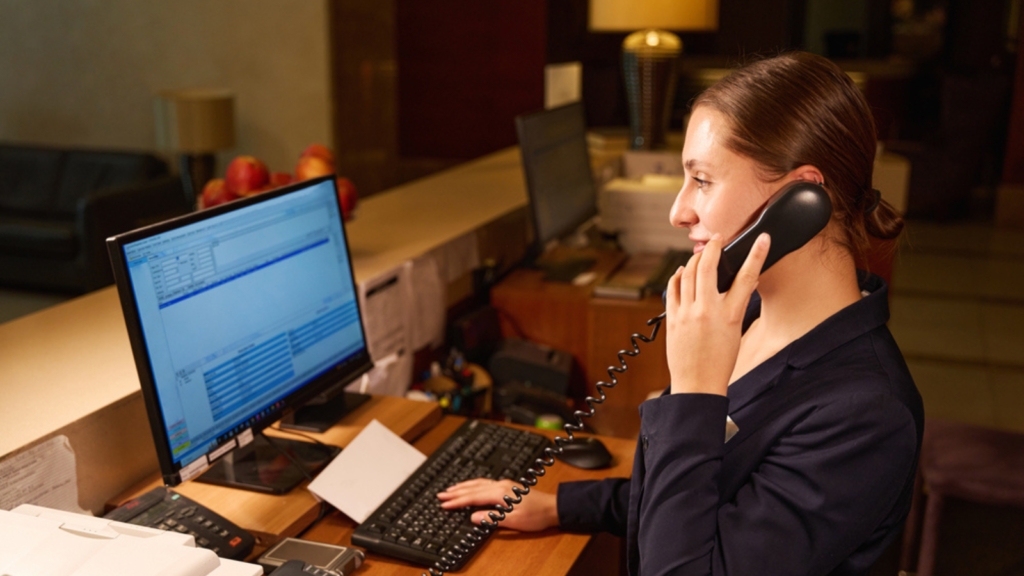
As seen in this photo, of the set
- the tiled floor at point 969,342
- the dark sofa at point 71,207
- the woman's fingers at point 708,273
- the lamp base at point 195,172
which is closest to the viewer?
the woman's fingers at point 708,273

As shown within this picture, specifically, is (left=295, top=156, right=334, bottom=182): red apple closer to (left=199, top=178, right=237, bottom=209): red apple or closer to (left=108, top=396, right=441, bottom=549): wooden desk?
(left=199, top=178, right=237, bottom=209): red apple

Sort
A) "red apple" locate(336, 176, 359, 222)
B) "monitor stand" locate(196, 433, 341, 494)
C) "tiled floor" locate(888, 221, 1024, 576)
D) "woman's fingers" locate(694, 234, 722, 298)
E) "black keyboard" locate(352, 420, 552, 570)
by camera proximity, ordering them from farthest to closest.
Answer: "tiled floor" locate(888, 221, 1024, 576) < "red apple" locate(336, 176, 359, 222) < "monitor stand" locate(196, 433, 341, 494) < "black keyboard" locate(352, 420, 552, 570) < "woman's fingers" locate(694, 234, 722, 298)

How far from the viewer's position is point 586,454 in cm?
150

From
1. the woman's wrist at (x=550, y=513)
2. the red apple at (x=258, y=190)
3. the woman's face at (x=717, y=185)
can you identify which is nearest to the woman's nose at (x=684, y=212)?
the woman's face at (x=717, y=185)

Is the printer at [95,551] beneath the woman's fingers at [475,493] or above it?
above

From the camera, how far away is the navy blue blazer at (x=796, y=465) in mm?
918

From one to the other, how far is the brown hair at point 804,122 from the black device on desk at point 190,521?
0.82 m

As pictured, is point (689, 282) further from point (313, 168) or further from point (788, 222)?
point (313, 168)

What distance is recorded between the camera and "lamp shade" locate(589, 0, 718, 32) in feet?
11.6

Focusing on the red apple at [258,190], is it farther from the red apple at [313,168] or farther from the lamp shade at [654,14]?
the lamp shade at [654,14]

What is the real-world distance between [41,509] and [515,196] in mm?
1872

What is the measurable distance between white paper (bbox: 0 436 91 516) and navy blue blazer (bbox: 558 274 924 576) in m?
0.77

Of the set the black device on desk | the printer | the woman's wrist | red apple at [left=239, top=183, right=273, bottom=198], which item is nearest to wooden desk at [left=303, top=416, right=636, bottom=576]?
the woman's wrist

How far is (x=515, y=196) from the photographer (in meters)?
2.70
